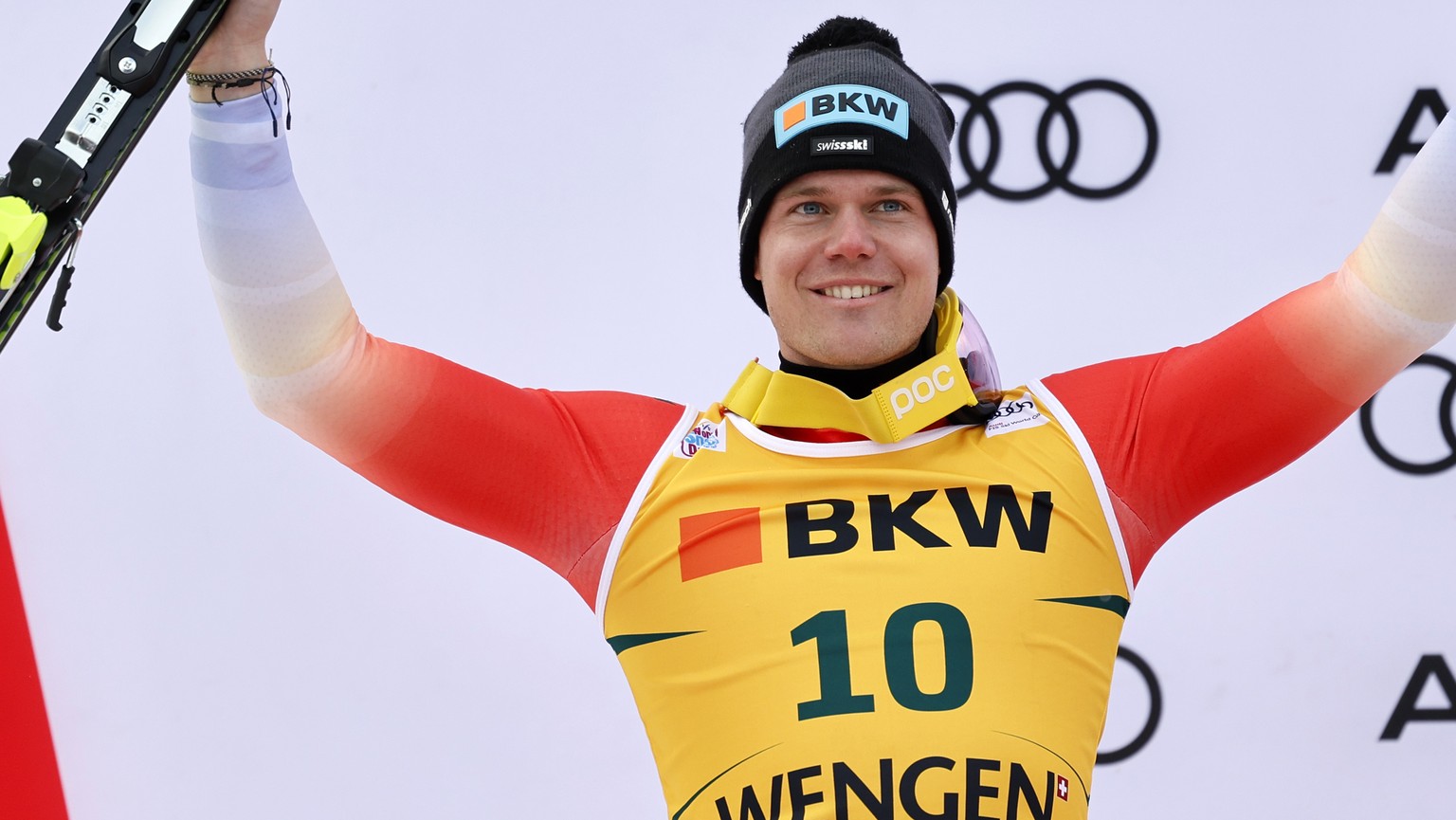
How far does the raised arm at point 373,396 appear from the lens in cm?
110

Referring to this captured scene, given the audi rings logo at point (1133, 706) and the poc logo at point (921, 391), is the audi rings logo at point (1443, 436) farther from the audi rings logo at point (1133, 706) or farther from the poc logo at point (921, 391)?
the poc logo at point (921, 391)

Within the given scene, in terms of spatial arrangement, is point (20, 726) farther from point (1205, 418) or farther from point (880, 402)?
point (1205, 418)

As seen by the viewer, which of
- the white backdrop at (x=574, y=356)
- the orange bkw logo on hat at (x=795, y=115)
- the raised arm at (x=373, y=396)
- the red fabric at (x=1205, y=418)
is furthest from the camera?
the white backdrop at (x=574, y=356)

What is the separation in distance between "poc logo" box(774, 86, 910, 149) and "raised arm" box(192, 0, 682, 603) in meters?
0.28

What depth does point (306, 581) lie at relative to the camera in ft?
6.43

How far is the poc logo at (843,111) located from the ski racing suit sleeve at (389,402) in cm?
28

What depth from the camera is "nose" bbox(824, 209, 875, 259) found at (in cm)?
128

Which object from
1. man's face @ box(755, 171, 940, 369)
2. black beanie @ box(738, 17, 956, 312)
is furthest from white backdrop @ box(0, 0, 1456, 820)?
man's face @ box(755, 171, 940, 369)

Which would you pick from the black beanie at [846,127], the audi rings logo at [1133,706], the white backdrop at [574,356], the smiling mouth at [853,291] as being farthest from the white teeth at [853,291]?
the audi rings logo at [1133,706]

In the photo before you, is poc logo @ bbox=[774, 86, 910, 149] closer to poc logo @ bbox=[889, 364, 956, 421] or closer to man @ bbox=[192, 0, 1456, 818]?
man @ bbox=[192, 0, 1456, 818]

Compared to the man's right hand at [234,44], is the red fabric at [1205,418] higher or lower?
higher

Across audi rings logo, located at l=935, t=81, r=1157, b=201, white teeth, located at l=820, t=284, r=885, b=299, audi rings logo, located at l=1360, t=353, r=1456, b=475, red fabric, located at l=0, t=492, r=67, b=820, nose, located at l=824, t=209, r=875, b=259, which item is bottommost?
red fabric, located at l=0, t=492, r=67, b=820

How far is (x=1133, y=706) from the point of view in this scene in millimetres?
1960

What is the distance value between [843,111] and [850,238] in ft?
0.42
